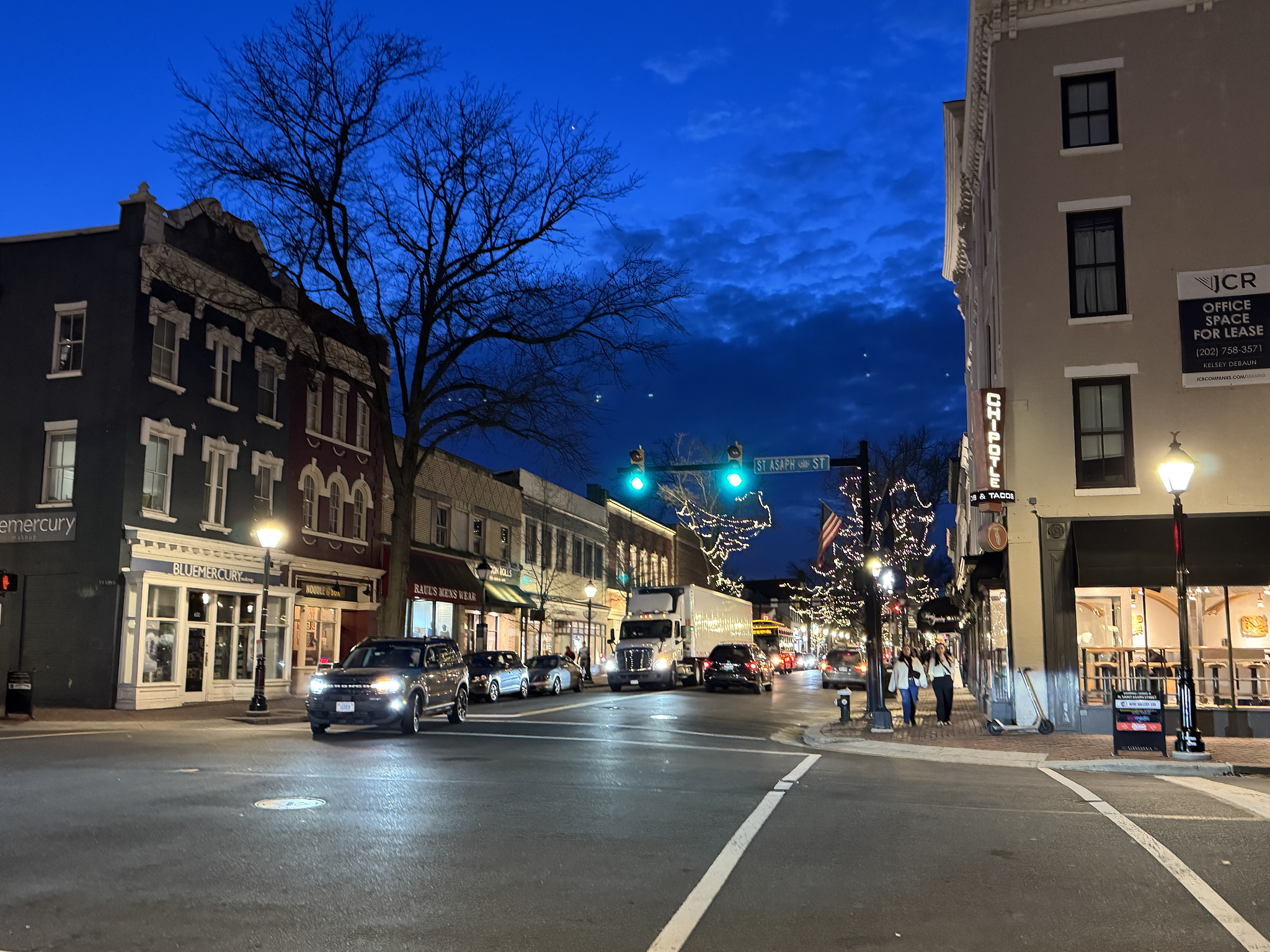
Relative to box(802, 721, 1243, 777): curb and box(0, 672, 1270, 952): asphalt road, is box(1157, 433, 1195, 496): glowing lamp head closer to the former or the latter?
box(802, 721, 1243, 777): curb

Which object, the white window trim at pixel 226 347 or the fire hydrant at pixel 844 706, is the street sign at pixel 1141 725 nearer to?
the fire hydrant at pixel 844 706

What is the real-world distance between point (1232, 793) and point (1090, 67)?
15501mm

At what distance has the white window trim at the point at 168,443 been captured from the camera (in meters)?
27.3

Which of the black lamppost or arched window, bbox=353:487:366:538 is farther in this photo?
the black lamppost

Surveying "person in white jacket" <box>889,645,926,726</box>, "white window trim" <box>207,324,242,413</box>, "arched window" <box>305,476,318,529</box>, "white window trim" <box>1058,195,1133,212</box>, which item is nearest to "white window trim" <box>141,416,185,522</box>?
"white window trim" <box>207,324,242,413</box>

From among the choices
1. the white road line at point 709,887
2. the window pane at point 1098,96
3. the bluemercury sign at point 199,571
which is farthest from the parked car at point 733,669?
the white road line at point 709,887

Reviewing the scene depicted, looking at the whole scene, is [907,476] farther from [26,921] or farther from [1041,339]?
[26,921]

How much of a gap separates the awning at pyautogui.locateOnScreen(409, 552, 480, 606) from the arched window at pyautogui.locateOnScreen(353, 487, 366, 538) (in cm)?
200

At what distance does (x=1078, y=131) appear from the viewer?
22750 millimetres

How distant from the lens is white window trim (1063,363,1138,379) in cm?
2186

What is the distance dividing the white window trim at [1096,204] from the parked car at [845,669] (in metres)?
24.1

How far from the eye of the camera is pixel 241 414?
31391mm

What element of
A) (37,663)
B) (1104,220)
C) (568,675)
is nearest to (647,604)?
(568,675)

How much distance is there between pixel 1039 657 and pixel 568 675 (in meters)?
20.6
